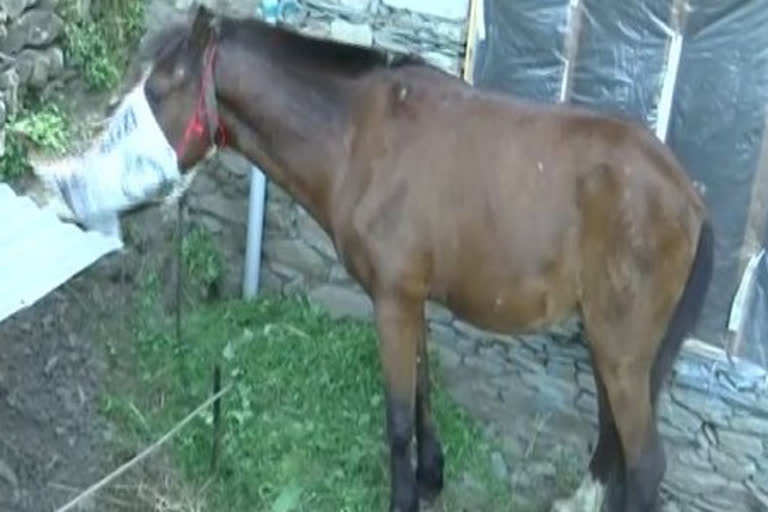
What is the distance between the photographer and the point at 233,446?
239 inches

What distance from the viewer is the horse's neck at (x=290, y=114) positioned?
17.3ft

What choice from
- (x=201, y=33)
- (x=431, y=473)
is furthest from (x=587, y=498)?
(x=201, y=33)

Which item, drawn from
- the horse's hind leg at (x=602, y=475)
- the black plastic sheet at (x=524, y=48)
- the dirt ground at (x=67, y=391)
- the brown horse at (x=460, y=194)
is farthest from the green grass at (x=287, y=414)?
the black plastic sheet at (x=524, y=48)

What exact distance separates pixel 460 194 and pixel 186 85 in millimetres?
922

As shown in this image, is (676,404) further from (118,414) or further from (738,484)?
(118,414)

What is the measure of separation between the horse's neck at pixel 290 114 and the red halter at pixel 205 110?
34 mm

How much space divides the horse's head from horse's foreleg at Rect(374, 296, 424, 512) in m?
0.79

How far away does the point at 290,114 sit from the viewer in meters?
5.30

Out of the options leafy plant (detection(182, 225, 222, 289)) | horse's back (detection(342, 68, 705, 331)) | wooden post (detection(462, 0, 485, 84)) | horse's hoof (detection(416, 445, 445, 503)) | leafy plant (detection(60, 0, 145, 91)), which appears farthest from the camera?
leafy plant (detection(182, 225, 222, 289))

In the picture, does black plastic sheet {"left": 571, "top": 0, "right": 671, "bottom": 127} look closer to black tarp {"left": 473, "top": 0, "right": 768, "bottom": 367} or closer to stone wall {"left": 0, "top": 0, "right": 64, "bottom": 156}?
black tarp {"left": 473, "top": 0, "right": 768, "bottom": 367}

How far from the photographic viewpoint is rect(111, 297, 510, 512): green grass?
5938 millimetres

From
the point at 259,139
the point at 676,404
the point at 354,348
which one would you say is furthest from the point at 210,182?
the point at 676,404

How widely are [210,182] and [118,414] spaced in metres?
1.16

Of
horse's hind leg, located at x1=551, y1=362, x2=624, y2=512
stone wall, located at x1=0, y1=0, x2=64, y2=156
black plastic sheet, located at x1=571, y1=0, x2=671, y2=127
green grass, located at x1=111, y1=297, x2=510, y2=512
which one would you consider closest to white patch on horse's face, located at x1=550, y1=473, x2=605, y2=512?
horse's hind leg, located at x1=551, y1=362, x2=624, y2=512
